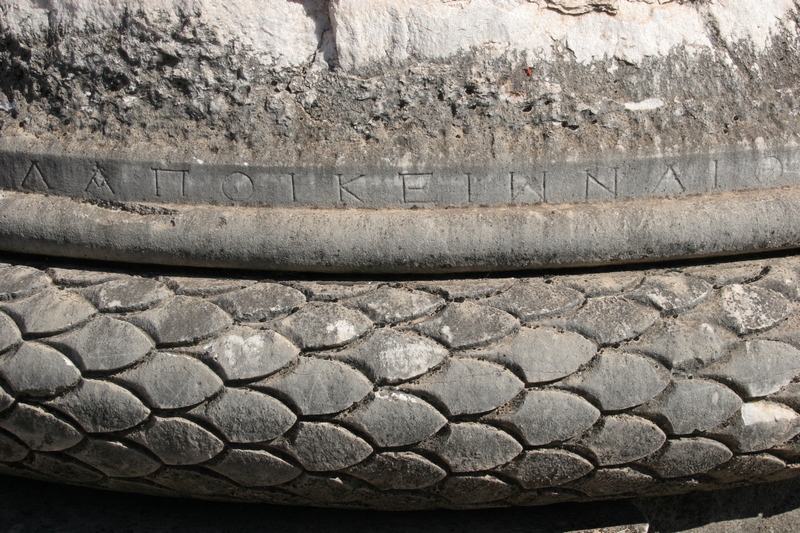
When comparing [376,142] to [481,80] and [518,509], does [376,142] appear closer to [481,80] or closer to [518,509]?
[481,80]

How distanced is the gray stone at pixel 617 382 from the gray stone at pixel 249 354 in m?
0.39

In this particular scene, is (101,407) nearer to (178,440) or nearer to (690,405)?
(178,440)

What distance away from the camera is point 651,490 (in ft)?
3.89

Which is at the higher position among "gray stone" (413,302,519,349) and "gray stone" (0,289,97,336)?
"gray stone" (0,289,97,336)

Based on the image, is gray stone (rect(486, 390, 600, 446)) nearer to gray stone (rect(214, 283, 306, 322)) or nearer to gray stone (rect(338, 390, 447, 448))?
gray stone (rect(338, 390, 447, 448))

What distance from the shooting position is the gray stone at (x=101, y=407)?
111 cm

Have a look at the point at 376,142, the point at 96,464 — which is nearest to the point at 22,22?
the point at 376,142

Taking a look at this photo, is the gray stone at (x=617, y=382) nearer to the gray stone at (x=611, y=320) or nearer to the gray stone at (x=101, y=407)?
the gray stone at (x=611, y=320)

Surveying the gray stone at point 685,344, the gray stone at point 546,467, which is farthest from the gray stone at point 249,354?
the gray stone at point 685,344

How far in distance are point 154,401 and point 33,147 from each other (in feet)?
1.59

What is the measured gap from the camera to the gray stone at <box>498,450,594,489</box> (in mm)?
1110

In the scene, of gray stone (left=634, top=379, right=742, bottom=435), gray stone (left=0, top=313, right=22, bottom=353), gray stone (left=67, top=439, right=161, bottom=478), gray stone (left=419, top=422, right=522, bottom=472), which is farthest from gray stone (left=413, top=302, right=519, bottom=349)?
gray stone (left=0, top=313, right=22, bottom=353)

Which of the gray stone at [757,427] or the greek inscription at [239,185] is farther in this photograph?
the greek inscription at [239,185]

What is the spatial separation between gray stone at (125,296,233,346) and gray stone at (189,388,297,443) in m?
0.09
